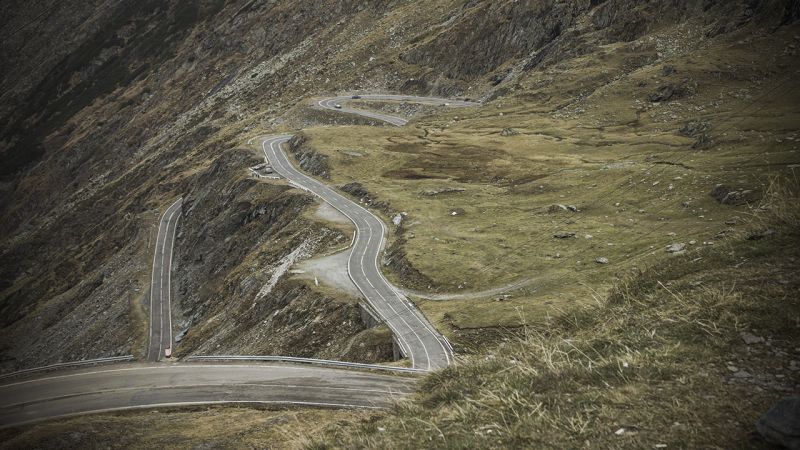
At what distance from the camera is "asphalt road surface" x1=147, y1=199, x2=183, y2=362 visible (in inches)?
3027

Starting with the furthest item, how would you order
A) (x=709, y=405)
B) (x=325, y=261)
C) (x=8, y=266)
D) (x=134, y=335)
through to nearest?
(x=8, y=266) → (x=134, y=335) → (x=325, y=261) → (x=709, y=405)

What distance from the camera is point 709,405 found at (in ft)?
35.0

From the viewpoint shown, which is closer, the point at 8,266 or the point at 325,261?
the point at 325,261

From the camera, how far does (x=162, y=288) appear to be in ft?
311

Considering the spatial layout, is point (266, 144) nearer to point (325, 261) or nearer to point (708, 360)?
point (325, 261)

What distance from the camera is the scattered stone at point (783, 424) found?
8688 millimetres

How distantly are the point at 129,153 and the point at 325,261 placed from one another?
159109mm

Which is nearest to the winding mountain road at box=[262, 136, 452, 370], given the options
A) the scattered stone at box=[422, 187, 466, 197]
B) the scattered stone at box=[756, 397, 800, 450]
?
the scattered stone at box=[422, 187, 466, 197]

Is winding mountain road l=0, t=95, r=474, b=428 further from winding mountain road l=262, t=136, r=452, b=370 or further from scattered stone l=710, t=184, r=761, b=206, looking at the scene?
scattered stone l=710, t=184, r=761, b=206

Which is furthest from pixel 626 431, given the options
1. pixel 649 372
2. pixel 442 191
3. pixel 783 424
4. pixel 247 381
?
pixel 442 191

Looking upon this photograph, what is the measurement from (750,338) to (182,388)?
44.5 m

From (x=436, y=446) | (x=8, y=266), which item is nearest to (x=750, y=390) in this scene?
(x=436, y=446)

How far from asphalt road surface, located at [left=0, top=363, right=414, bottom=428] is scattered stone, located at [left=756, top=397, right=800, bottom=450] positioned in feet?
80.2

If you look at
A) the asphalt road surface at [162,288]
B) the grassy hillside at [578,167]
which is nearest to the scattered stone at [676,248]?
the grassy hillside at [578,167]
